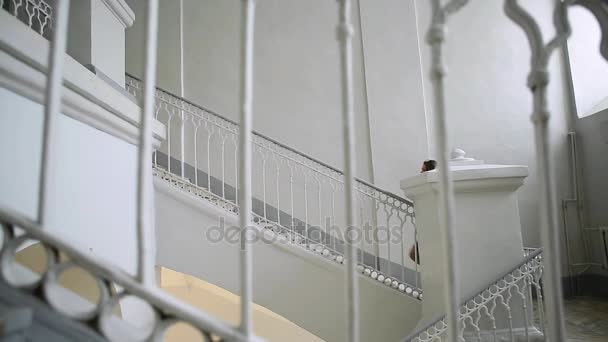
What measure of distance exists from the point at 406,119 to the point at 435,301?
12.0 ft

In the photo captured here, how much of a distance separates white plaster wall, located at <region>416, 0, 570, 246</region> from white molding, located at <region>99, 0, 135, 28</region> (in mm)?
4400

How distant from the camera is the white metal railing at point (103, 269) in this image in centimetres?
57

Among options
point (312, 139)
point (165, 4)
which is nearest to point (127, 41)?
point (165, 4)

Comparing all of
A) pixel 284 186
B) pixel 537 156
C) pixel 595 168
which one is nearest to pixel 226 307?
pixel 284 186

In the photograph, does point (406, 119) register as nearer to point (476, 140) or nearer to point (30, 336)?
point (476, 140)

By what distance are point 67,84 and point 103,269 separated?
73 cm

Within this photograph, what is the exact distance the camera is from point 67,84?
102 centimetres

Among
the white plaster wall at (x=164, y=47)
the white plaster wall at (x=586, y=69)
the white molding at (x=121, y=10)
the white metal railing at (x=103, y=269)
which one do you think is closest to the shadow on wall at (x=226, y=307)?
the white plaster wall at (x=164, y=47)

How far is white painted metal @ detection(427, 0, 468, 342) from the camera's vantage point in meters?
0.55

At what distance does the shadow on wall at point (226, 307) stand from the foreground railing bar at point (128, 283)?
195 inches

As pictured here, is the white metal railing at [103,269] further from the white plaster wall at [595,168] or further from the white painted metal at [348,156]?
the white plaster wall at [595,168]

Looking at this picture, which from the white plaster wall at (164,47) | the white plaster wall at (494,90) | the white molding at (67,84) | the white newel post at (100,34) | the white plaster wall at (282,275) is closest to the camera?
the white molding at (67,84)

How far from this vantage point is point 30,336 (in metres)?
0.56

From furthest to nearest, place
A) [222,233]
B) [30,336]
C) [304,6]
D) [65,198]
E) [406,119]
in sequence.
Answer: [304,6], [406,119], [222,233], [65,198], [30,336]
